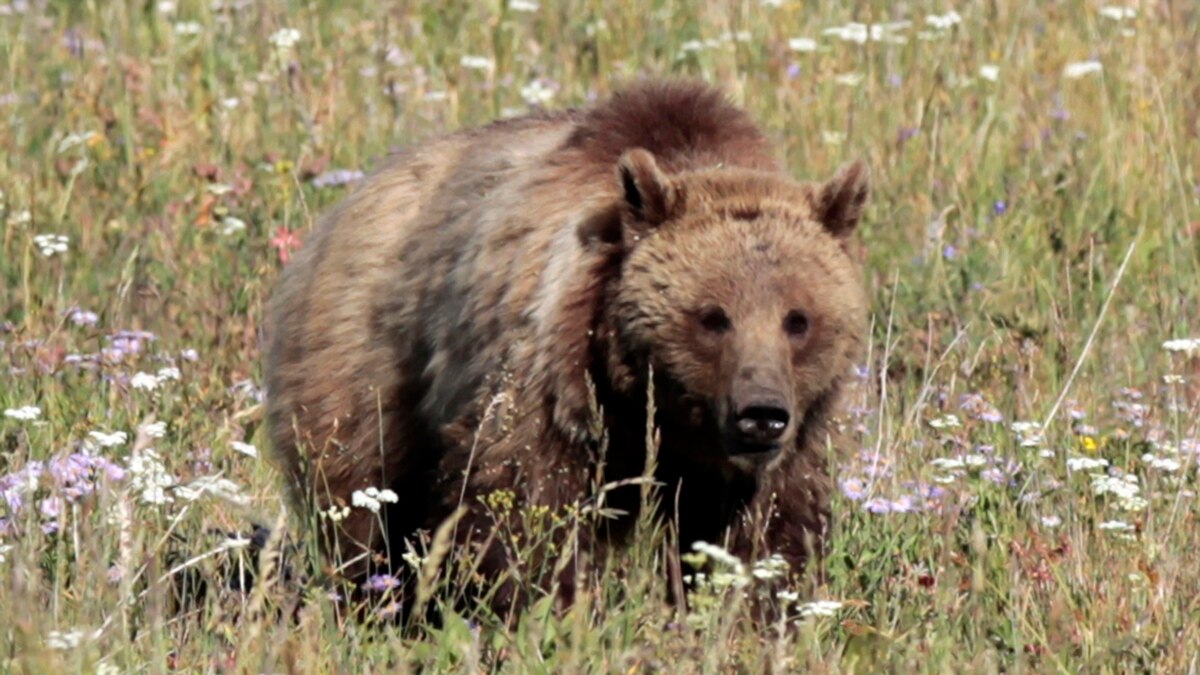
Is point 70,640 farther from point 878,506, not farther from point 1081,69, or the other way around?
point 1081,69

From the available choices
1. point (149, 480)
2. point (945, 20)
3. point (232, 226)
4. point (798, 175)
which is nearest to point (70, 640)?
point (149, 480)

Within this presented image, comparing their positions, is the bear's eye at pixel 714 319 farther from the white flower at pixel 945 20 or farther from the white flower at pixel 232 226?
the white flower at pixel 945 20

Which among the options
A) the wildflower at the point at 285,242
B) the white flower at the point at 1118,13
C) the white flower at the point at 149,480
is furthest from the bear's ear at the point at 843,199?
the white flower at the point at 1118,13

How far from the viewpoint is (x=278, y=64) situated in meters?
9.48

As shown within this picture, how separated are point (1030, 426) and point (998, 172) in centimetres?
358

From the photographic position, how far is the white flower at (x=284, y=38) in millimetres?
9195

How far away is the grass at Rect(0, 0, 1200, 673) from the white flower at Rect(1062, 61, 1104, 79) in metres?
0.09

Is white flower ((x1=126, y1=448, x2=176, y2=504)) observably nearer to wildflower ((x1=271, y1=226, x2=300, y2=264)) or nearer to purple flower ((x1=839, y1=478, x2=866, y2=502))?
purple flower ((x1=839, y1=478, x2=866, y2=502))

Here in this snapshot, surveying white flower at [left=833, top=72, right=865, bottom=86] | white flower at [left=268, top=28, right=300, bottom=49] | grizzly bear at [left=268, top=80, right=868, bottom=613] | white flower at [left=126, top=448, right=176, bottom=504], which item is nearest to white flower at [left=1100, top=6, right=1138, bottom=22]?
white flower at [left=833, top=72, right=865, bottom=86]

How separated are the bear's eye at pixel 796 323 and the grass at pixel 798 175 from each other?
454 millimetres

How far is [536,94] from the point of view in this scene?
9398 mm

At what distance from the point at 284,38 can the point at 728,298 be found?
4.80 m

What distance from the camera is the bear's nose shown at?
471cm

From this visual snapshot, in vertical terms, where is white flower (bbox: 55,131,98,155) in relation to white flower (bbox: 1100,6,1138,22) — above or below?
below
